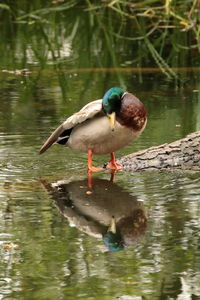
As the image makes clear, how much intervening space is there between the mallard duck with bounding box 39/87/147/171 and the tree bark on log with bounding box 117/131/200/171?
5.3 inches

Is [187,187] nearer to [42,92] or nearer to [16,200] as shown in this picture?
[16,200]

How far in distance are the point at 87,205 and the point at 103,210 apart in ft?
0.51

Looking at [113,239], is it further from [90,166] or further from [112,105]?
[90,166]

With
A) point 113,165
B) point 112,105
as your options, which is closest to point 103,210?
point 112,105

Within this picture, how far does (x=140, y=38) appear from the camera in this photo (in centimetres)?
1270

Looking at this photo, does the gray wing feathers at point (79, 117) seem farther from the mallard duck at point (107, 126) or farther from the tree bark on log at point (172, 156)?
the tree bark on log at point (172, 156)

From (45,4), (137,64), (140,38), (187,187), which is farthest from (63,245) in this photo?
(45,4)

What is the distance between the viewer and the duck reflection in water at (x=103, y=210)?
5285 mm

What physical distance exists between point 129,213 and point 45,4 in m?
9.90

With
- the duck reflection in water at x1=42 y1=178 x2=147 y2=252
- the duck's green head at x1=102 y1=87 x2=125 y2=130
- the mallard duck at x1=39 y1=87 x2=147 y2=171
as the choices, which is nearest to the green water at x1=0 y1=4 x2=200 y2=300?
the duck reflection in water at x1=42 y1=178 x2=147 y2=252

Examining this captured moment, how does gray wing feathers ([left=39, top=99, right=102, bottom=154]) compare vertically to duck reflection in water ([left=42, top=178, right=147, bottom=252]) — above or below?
above

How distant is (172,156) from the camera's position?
6758mm

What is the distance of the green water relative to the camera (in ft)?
14.8

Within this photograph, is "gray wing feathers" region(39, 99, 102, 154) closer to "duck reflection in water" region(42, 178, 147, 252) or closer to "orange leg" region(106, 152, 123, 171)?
"orange leg" region(106, 152, 123, 171)
